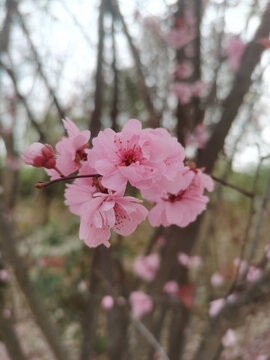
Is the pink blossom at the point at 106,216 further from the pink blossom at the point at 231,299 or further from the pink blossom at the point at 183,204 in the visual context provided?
the pink blossom at the point at 231,299

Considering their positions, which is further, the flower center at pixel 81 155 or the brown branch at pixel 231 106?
the brown branch at pixel 231 106

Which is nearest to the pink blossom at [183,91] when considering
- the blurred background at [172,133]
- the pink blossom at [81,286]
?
the blurred background at [172,133]

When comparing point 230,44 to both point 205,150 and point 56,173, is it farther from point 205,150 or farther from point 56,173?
point 56,173

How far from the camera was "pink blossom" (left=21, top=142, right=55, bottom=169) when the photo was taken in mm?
488

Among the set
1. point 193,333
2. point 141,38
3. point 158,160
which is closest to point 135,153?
point 158,160

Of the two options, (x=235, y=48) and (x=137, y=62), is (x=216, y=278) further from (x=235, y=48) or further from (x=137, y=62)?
(x=137, y=62)

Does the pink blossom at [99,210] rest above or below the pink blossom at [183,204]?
below

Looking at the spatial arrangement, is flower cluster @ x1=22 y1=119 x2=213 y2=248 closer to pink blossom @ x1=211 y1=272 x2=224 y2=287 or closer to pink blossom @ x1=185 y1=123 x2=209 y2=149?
pink blossom @ x1=185 y1=123 x2=209 y2=149

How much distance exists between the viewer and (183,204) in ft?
1.95

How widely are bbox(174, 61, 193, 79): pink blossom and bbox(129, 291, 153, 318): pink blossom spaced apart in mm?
1143

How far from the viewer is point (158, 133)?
1.61 ft

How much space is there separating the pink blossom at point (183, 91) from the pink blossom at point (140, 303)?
93 centimetres

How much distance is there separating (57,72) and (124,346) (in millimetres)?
1551

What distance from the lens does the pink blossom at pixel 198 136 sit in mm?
1548
